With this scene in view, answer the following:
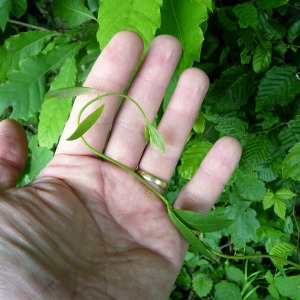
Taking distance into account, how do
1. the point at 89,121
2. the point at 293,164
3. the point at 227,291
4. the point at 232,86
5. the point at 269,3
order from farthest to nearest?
1. the point at 227,291
2. the point at 232,86
3. the point at 269,3
4. the point at 293,164
5. the point at 89,121

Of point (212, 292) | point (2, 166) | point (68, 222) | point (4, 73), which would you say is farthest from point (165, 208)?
point (212, 292)

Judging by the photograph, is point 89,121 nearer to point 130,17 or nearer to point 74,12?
point 130,17

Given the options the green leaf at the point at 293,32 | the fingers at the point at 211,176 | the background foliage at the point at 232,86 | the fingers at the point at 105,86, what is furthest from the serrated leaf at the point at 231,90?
the fingers at the point at 105,86

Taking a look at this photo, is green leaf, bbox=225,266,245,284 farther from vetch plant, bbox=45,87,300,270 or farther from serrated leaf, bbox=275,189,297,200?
vetch plant, bbox=45,87,300,270

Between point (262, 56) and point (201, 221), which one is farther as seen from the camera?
point (262, 56)

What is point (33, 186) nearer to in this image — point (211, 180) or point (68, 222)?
point (68, 222)

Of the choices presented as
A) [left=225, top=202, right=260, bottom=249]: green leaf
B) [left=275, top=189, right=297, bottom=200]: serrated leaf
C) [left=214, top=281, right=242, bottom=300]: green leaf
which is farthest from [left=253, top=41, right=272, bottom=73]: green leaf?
[left=214, top=281, right=242, bottom=300]: green leaf

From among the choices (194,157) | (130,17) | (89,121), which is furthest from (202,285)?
(130,17)
